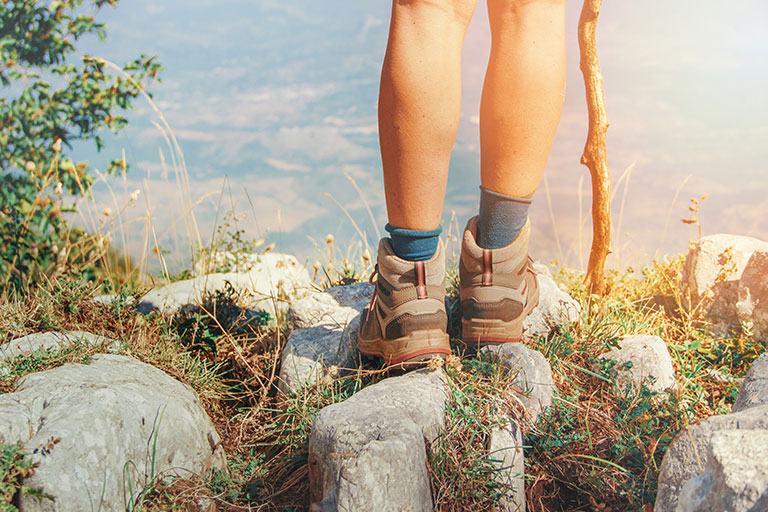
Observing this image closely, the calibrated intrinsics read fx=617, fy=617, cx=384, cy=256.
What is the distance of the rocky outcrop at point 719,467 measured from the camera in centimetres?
130

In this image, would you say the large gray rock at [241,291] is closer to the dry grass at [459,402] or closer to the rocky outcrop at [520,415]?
the dry grass at [459,402]

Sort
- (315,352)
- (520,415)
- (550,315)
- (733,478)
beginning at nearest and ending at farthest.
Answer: (733,478) < (520,415) < (315,352) < (550,315)

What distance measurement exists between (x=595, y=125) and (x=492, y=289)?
147cm

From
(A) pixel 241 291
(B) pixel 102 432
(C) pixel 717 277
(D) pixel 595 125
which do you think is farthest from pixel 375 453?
(C) pixel 717 277

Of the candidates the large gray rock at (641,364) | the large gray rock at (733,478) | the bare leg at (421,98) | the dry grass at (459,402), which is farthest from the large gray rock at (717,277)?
the large gray rock at (733,478)

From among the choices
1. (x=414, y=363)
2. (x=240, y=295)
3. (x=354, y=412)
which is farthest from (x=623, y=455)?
(x=240, y=295)

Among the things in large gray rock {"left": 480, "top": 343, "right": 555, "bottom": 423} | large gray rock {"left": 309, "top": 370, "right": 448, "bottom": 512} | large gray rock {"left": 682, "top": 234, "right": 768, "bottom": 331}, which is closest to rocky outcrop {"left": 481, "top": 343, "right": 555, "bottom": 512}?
large gray rock {"left": 480, "top": 343, "right": 555, "bottom": 423}

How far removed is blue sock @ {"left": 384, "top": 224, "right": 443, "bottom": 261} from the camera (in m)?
2.34

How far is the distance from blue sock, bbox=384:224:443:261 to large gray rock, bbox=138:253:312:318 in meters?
0.96

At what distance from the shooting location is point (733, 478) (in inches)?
51.9

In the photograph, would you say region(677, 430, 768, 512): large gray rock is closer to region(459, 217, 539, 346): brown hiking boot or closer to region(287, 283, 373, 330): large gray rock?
region(459, 217, 539, 346): brown hiking boot

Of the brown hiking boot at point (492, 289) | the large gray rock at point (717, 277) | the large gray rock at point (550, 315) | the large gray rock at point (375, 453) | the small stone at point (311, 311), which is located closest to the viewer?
the large gray rock at point (375, 453)

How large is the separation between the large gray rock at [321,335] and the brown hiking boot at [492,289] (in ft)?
2.08

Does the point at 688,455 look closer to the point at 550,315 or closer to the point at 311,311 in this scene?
the point at 550,315
